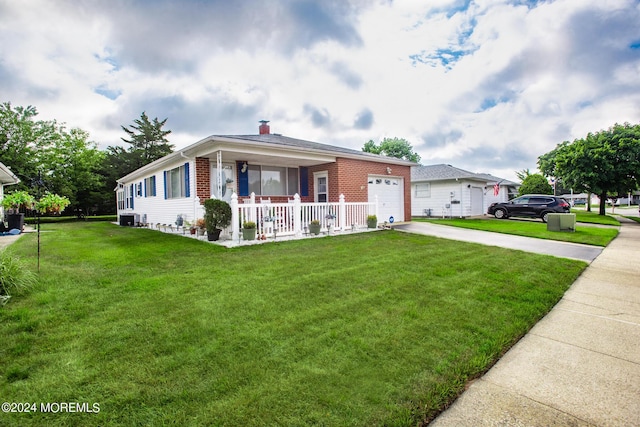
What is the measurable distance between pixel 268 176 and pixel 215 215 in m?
3.99

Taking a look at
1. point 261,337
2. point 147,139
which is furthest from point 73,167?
point 261,337

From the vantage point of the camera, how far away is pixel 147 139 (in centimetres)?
3619

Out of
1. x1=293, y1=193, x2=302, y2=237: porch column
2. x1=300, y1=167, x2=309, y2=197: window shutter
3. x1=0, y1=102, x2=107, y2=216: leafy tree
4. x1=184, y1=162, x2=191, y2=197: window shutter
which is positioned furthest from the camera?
x1=0, y1=102, x2=107, y2=216: leafy tree

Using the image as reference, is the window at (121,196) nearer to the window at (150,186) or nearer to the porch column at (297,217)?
the window at (150,186)

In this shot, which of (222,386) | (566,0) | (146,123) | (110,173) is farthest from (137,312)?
(146,123)

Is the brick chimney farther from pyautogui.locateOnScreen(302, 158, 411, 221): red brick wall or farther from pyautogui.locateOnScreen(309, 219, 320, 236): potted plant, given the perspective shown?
pyautogui.locateOnScreen(309, 219, 320, 236): potted plant

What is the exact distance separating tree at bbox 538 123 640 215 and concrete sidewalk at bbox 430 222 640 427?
73.7ft

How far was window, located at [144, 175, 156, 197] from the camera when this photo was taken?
50.3 ft

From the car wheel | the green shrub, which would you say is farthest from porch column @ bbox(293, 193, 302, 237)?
the car wheel

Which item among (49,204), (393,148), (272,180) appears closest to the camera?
(49,204)

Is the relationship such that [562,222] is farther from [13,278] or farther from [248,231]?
[13,278]

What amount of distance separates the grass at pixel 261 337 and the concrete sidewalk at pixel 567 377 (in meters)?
0.14

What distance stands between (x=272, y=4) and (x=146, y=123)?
111ft

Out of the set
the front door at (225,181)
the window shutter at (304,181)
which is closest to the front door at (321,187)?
the window shutter at (304,181)
